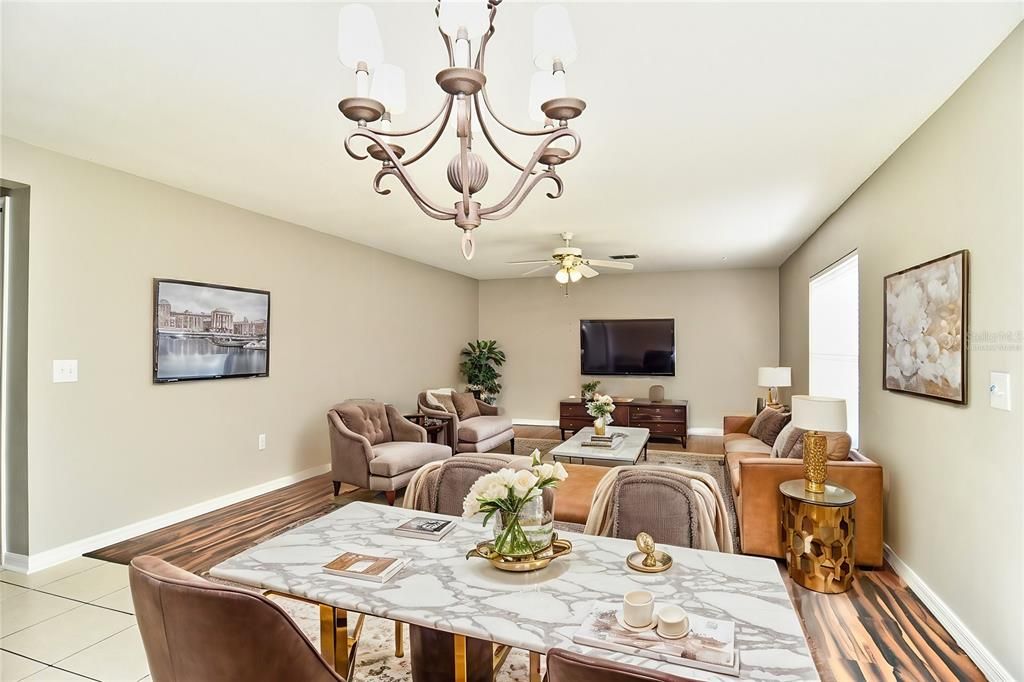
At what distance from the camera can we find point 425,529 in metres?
1.87

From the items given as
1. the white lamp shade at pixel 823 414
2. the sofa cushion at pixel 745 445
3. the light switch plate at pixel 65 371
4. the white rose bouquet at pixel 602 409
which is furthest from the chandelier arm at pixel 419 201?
the white rose bouquet at pixel 602 409

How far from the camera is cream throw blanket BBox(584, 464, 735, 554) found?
1.93 meters

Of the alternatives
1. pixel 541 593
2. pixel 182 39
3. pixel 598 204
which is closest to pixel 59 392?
pixel 182 39

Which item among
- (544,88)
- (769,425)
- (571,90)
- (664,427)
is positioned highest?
(571,90)

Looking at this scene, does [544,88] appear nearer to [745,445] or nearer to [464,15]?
[464,15]

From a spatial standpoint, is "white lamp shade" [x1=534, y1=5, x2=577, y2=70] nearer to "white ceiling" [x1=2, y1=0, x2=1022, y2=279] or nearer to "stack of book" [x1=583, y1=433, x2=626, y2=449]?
"white ceiling" [x1=2, y1=0, x2=1022, y2=279]

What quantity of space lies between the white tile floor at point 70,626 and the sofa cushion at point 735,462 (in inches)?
138

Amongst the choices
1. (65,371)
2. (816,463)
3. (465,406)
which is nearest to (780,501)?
(816,463)

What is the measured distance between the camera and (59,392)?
3260 mm

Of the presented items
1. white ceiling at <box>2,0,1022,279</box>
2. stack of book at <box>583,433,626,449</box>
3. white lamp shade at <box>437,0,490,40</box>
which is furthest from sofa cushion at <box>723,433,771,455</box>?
white lamp shade at <box>437,0,490,40</box>

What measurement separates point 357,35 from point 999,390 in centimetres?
266

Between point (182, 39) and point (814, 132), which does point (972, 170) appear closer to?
point (814, 132)

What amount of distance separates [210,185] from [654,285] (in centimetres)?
618

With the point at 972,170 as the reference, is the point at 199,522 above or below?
below
